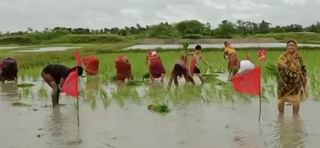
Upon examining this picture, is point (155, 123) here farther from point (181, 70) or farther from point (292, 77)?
point (181, 70)

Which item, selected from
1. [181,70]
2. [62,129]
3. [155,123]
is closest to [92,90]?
[181,70]

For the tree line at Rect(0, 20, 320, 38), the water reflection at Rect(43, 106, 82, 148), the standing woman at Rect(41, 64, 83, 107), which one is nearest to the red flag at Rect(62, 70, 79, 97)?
the water reflection at Rect(43, 106, 82, 148)

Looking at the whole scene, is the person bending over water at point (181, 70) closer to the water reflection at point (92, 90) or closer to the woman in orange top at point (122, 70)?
the water reflection at point (92, 90)

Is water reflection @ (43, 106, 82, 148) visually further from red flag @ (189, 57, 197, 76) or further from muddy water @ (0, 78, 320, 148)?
red flag @ (189, 57, 197, 76)

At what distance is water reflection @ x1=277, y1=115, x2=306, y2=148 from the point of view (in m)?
8.48

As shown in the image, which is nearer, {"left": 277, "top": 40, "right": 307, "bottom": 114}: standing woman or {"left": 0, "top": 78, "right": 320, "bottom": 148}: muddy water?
{"left": 0, "top": 78, "right": 320, "bottom": 148}: muddy water

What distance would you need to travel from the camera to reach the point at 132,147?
8.45m

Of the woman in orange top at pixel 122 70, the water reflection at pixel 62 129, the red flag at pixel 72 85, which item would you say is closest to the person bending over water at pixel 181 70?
the woman in orange top at pixel 122 70

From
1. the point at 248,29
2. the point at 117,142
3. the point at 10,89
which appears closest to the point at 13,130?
the point at 117,142

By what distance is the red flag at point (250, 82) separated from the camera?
1061 centimetres

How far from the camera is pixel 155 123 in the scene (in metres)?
10.5

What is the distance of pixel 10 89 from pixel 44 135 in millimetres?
8698

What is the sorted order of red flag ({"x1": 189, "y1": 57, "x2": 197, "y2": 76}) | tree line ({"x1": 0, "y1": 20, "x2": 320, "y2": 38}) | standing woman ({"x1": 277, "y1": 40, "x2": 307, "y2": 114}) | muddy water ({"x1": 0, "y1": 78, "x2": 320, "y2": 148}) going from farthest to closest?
1. tree line ({"x1": 0, "y1": 20, "x2": 320, "y2": 38})
2. red flag ({"x1": 189, "y1": 57, "x2": 197, "y2": 76})
3. standing woman ({"x1": 277, "y1": 40, "x2": 307, "y2": 114})
4. muddy water ({"x1": 0, "y1": 78, "x2": 320, "y2": 148})

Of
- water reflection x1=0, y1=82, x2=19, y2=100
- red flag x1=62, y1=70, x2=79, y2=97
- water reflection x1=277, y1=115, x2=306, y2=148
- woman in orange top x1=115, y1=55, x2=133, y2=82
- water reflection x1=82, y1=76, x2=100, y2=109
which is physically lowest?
water reflection x1=0, y1=82, x2=19, y2=100
